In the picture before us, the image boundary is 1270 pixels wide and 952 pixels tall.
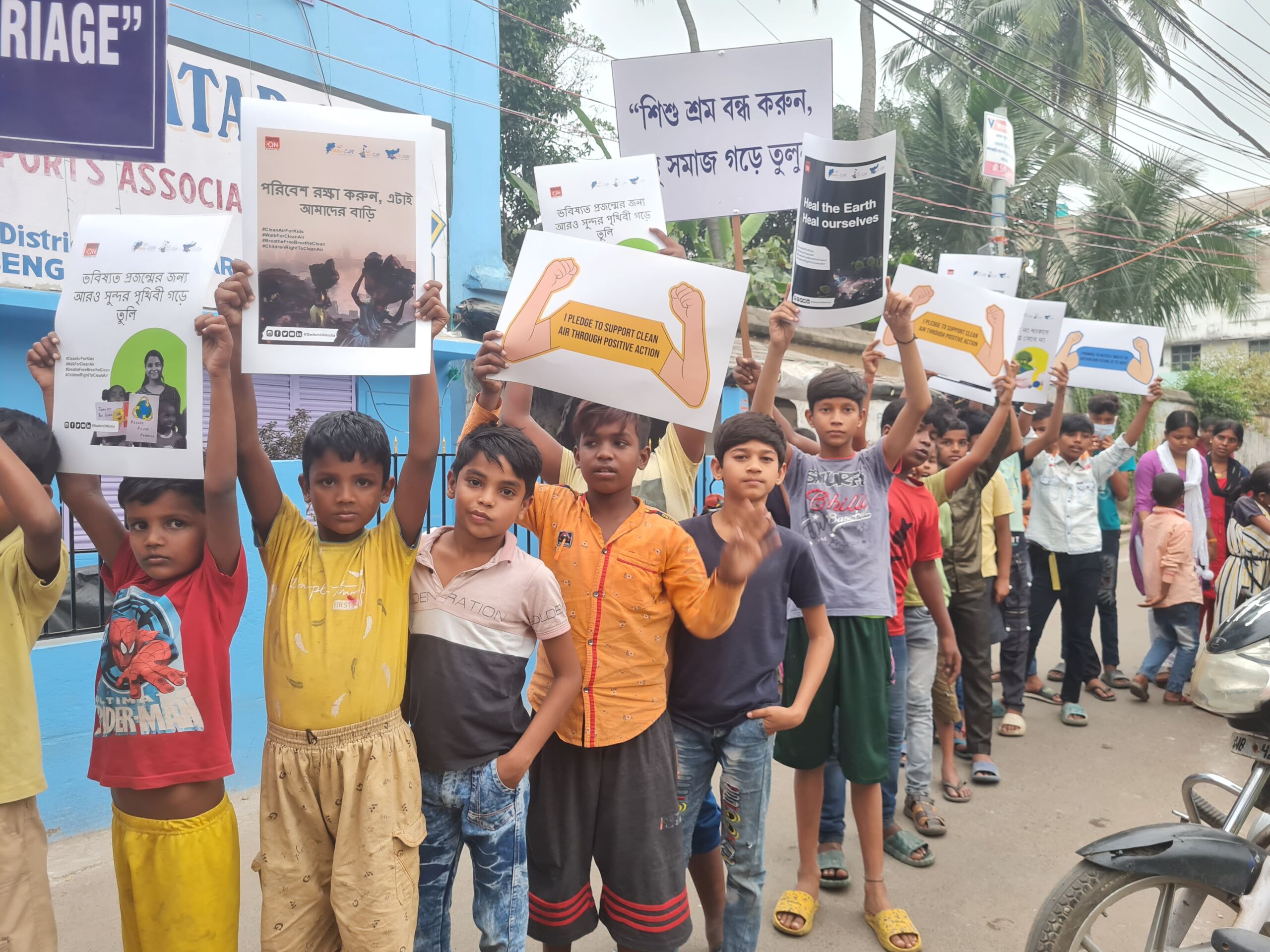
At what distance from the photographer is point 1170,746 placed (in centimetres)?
509

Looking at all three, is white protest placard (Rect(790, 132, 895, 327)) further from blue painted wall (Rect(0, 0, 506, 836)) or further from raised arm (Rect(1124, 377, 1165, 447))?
raised arm (Rect(1124, 377, 1165, 447))

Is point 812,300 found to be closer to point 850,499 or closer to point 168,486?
point 850,499

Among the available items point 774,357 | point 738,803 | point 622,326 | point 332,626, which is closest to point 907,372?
point 774,357

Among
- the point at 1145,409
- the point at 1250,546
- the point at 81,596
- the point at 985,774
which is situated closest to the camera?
the point at 81,596

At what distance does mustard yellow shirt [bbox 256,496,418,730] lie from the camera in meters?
2.04

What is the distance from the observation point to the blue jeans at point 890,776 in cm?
343

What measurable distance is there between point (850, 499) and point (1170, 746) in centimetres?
327

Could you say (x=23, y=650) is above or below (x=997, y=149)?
below

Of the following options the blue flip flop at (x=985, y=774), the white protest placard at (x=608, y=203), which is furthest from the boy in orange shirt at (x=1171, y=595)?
the white protest placard at (x=608, y=203)

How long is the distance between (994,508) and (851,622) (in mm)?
2261

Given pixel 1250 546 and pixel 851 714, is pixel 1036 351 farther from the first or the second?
pixel 851 714

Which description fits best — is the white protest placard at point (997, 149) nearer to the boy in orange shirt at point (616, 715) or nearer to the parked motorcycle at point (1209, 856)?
the parked motorcycle at point (1209, 856)

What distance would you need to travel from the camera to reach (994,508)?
4957 millimetres

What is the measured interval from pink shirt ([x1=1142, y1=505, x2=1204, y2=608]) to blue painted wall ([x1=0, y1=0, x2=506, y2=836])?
14.8 feet
